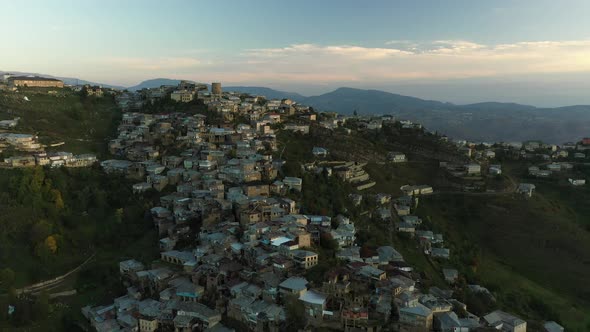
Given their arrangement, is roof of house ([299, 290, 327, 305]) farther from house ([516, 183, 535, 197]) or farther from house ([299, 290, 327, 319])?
house ([516, 183, 535, 197])

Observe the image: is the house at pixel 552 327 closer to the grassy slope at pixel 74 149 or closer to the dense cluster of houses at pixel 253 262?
the dense cluster of houses at pixel 253 262

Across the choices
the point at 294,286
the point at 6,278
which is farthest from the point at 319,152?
the point at 6,278

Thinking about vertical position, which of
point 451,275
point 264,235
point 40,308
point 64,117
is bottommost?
point 40,308

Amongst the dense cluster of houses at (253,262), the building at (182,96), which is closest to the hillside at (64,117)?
the building at (182,96)

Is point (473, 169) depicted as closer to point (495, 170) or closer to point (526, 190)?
point (495, 170)

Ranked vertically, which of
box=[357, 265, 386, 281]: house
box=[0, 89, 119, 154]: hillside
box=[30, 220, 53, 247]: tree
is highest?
box=[0, 89, 119, 154]: hillside

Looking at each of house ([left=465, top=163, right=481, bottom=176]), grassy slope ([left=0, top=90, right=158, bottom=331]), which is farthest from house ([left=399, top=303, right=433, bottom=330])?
house ([left=465, top=163, right=481, bottom=176])
